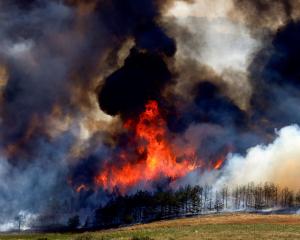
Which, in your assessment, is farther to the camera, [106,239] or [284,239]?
[106,239]

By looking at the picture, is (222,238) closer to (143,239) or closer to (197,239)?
(197,239)

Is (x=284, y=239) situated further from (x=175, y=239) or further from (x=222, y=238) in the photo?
(x=175, y=239)

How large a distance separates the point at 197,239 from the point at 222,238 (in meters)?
4.31

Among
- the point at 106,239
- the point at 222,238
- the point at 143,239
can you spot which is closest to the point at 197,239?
the point at 222,238

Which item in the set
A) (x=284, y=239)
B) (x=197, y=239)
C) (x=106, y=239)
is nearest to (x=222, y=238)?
(x=197, y=239)

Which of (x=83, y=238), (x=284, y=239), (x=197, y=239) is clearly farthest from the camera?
(x=83, y=238)

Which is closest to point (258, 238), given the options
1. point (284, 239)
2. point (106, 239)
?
point (284, 239)

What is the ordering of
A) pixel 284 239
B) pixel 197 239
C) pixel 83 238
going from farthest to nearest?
1. pixel 83 238
2. pixel 197 239
3. pixel 284 239

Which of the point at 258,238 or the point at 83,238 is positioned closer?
the point at 258,238

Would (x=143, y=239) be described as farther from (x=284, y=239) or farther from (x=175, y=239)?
(x=284, y=239)

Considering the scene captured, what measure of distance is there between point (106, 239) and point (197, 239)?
18.4 metres

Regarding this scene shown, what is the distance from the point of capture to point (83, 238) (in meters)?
89.7

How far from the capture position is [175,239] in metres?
86.1

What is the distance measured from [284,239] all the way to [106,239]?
3293 centimetres
